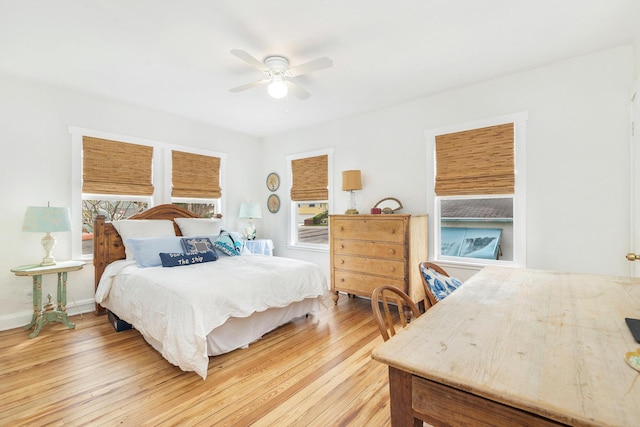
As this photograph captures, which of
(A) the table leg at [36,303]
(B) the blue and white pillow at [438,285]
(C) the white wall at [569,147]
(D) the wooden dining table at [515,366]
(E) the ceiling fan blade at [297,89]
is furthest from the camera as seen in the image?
(A) the table leg at [36,303]

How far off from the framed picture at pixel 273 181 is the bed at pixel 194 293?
1.79m

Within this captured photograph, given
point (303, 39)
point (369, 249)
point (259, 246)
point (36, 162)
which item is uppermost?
point (303, 39)

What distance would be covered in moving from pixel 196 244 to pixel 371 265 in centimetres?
208

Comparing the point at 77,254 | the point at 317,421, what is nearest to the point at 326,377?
the point at 317,421

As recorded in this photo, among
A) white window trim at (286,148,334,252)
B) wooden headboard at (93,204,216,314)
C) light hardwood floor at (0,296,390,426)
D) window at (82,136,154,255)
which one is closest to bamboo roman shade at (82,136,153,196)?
window at (82,136,154,255)

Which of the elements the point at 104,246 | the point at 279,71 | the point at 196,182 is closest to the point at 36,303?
the point at 104,246

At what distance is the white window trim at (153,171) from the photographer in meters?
3.55

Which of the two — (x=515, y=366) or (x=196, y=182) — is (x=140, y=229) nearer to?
(x=196, y=182)

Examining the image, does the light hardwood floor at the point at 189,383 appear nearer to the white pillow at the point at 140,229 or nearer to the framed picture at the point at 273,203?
the white pillow at the point at 140,229

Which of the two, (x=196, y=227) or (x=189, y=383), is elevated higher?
(x=196, y=227)

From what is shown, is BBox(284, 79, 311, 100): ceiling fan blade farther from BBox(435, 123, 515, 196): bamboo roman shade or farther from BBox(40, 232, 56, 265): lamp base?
BBox(40, 232, 56, 265): lamp base

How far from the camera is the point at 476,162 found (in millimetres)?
3316

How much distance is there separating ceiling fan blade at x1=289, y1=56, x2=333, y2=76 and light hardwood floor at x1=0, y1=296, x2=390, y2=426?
237cm

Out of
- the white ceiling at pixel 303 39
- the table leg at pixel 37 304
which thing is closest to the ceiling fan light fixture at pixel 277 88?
the white ceiling at pixel 303 39
